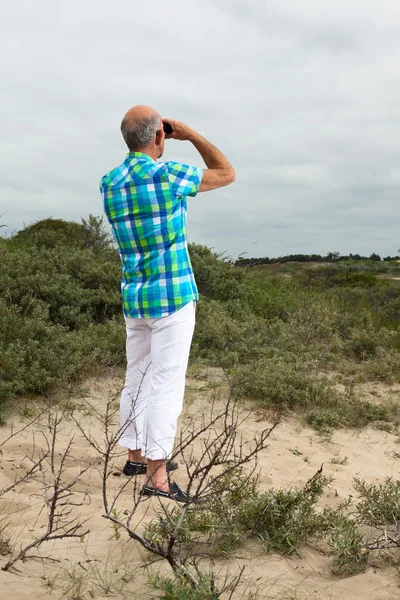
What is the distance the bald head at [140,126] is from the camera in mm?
3611

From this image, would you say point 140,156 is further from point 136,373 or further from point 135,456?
point 135,456

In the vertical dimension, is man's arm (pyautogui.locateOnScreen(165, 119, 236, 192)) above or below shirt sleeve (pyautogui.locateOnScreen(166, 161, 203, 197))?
above

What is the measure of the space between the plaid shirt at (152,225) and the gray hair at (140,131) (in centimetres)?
7

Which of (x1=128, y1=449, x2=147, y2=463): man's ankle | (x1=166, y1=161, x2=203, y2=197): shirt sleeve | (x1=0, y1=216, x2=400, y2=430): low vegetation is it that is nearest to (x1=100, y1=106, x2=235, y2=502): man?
(x1=166, y1=161, x2=203, y2=197): shirt sleeve

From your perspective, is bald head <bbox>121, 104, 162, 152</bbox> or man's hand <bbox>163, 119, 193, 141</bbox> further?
man's hand <bbox>163, 119, 193, 141</bbox>

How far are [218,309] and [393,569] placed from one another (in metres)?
6.18

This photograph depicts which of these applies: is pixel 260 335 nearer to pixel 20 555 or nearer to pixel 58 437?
pixel 58 437

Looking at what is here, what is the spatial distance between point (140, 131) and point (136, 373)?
1.54 metres

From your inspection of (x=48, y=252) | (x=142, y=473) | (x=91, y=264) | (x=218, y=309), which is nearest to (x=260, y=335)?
(x=218, y=309)

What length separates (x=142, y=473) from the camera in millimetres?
4234

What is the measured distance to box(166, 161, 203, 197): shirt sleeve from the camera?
3.54 metres

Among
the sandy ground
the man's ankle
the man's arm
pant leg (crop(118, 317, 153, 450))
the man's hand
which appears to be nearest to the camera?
the sandy ground

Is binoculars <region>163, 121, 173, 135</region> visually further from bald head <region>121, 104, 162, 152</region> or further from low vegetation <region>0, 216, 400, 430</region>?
low vegetation <region>0, 216, 400, 430</region>

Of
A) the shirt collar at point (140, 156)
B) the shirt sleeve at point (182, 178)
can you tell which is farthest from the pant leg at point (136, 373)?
the shirt collar at point (140, 156)
